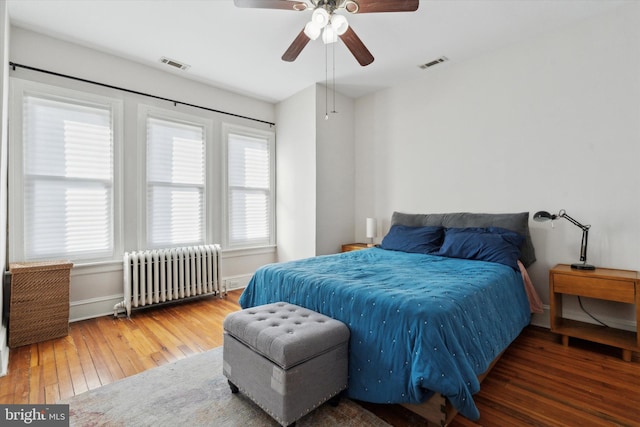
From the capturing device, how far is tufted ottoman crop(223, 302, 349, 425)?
1.47 meters

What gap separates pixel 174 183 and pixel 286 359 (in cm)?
310

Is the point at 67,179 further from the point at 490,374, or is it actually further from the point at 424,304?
the point at 490,374

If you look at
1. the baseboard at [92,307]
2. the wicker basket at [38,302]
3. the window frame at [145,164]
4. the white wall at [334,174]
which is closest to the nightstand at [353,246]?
the white wall at [334,174]

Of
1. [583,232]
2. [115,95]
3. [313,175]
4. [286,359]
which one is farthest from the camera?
[313,175]

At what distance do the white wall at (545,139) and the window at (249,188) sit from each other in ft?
6.65

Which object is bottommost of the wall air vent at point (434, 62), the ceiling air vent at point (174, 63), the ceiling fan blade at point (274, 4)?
the ceiling fan blade at point (274, 4)

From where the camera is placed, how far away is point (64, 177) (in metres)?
3.07

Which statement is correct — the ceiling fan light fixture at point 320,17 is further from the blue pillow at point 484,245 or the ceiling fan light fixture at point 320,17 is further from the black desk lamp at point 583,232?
the black desk lamp at point 583,232

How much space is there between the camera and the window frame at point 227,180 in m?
4.29

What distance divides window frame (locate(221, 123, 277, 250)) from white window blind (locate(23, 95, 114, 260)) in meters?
1.33

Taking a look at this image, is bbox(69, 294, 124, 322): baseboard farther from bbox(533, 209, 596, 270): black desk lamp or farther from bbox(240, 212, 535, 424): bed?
bbox(533, 209, 596, 270): black desk lamp

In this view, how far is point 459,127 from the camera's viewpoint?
3.62 m

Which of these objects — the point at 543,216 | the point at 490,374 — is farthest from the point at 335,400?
the point at 543,216

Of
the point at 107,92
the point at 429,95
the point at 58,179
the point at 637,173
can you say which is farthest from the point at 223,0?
the point at 637,173
